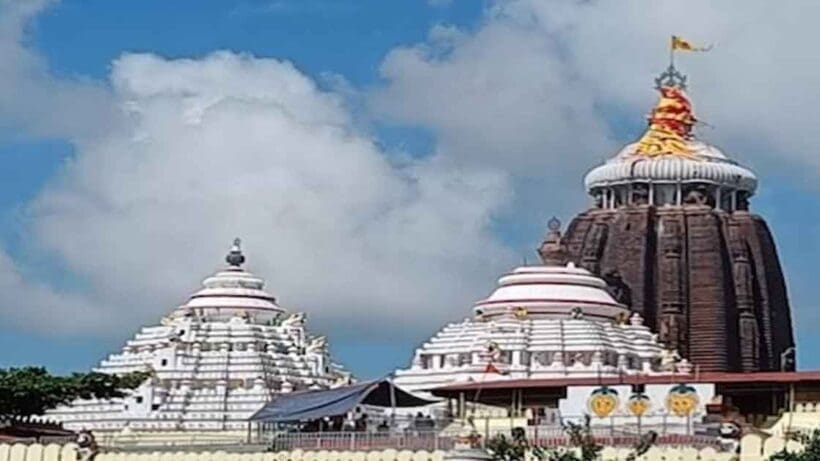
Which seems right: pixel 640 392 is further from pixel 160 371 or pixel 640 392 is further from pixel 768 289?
pixel 768 289

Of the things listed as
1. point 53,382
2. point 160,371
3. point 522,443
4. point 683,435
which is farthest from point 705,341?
point 522,443

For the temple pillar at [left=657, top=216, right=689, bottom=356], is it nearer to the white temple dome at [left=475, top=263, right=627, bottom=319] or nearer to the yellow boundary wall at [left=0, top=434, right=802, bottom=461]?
the white temple dome at [left=475, top=263, right=627, bottom=319]

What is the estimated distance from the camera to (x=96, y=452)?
180 ft

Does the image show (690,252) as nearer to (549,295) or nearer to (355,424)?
(549,295)

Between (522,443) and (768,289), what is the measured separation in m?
65.9

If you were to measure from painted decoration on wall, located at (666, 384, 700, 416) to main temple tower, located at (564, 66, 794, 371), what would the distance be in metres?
42.7

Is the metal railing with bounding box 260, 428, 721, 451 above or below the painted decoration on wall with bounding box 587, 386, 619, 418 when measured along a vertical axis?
below

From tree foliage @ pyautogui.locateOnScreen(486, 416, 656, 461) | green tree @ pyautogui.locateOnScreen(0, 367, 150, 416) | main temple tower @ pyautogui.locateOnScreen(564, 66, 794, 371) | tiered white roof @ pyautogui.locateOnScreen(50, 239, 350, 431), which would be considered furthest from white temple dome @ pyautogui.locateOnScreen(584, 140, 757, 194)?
tree foliage @ pyautogui.locateOnScreen(486, 416, 656, 461)

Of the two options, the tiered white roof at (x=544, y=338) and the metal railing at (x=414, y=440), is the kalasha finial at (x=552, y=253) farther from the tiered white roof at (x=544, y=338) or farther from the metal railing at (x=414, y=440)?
the metal railing at (x=414, y=440)

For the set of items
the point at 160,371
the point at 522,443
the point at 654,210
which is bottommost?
the point at 522,443

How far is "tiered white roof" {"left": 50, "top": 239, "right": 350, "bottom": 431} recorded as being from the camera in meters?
92.4

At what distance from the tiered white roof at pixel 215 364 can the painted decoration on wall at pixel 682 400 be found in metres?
31.1

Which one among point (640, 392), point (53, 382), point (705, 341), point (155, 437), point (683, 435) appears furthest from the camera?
point (705, 341)

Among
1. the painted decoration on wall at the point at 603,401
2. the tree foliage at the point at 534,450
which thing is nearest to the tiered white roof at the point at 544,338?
the painted decoration on wall at the point at 603,401
